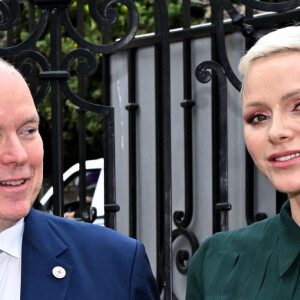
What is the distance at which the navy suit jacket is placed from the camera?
2.65 m

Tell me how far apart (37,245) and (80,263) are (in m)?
0.15

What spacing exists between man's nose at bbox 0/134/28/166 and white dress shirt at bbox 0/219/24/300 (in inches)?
10.1

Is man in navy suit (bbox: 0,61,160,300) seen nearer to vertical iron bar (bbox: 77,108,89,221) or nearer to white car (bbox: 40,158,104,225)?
vertical iron bar (bbox: 77,108,89,221)

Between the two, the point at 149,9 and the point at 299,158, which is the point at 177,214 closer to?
the point at 299,158

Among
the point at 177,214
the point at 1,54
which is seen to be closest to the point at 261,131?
the point at 1,54

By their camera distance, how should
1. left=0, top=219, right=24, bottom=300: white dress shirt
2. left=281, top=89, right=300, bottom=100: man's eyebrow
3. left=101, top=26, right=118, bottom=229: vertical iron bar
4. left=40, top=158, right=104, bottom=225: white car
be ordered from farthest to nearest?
left=40, top=158, right=104, bottom=225: white car
left=101, top=26, right=118, bottom=229: vertical iron bar
left=0, top=219, right=24, bottom=300: white dress shirt
left=281, top=89, right=300, bottom=100: man's eyebrow

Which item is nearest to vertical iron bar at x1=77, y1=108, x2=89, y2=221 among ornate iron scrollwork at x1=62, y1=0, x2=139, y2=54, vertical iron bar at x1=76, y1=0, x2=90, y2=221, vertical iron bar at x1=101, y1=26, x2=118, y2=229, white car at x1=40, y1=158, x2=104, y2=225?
vertical iron bar at x1=76, y1=0, x2=90, y2=221

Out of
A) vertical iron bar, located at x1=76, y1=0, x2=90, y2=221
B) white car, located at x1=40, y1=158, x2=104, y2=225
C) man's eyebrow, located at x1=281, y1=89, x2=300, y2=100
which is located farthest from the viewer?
white car, located at x1=40, y1=158, x2=104, y2=225

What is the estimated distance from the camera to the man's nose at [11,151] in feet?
8.50

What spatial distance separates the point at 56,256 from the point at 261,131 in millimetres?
783

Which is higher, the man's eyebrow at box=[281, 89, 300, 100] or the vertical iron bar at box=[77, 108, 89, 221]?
the man's eyebrow at box=[281, 89, 300, 100]

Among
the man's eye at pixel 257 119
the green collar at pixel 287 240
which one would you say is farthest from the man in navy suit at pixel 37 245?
the man's eye at pixel 257 119

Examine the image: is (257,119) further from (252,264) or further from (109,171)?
(109,171)

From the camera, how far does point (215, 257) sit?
2654 millimetres
